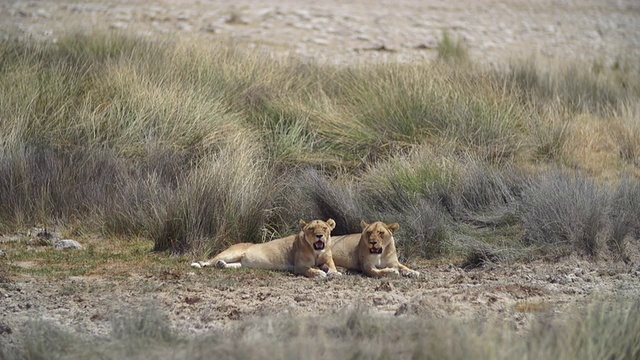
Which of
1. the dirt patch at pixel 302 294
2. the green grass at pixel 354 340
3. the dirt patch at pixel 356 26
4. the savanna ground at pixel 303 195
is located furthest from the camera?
the dirt patch at pixel 356 26

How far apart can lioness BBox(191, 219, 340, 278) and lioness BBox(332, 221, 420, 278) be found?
9.8 inches

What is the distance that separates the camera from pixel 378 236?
10797 millimetres

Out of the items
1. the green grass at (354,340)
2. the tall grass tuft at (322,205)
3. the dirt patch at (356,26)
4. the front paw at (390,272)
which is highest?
the green grass at (354,340)

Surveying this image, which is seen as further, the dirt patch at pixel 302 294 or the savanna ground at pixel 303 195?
the dirt patch at pixel 302 294

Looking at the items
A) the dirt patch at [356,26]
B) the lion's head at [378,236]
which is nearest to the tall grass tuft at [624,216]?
the lion's head at [378,236]

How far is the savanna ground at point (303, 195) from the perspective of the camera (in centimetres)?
739

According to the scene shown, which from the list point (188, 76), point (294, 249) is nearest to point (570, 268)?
point (294, 249)

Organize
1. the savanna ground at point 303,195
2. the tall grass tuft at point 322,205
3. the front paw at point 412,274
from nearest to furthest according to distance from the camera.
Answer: the savanna ground at point 303,195, the front paw at point 412,274, the tall grass tuft at point 322,205

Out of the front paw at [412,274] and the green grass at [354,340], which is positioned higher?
the green grass at [354,340]

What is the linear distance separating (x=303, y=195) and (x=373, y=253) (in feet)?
6.95

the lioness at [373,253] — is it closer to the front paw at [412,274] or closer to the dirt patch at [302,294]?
the front paw at [412,274]

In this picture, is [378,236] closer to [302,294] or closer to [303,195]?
[302,294]

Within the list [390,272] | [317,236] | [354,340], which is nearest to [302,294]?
[317,236]

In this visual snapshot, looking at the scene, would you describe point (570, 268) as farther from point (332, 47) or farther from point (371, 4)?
point (371, 4)
